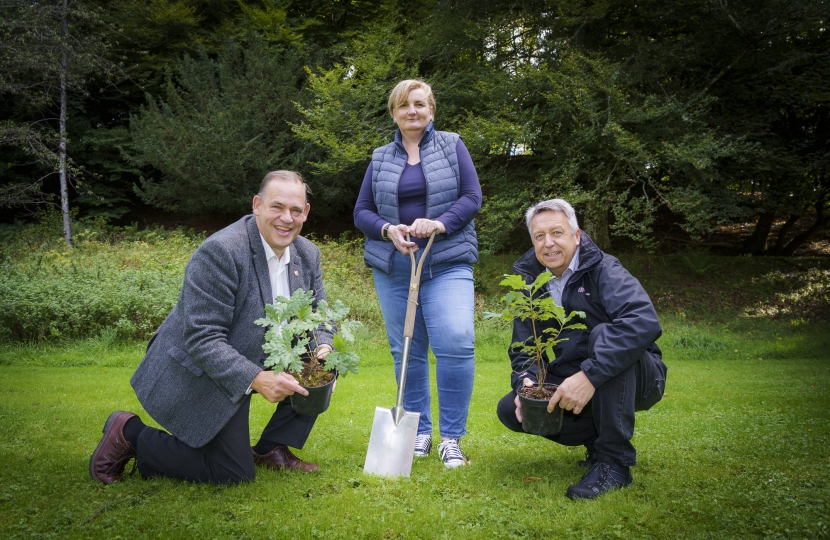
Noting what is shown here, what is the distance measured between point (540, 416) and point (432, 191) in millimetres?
1439

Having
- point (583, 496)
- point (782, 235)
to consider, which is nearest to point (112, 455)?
point (583, 496)

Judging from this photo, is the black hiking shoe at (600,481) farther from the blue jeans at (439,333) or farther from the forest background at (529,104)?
the forest background at (529,104)

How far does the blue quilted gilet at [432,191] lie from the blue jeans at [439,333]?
0.07 meters

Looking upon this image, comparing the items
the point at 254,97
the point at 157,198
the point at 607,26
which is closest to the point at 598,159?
the point at 607,26

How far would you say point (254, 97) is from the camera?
51.1 ft

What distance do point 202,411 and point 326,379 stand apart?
595 millimetres

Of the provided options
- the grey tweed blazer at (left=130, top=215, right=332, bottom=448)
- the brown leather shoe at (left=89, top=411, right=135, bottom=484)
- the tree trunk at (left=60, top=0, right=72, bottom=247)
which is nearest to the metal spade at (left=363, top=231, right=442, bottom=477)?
the grey tweed blazer at (left=130, top=215, right=332, bottom=448)

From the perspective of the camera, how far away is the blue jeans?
141 inches

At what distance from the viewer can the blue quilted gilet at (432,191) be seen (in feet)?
12.1

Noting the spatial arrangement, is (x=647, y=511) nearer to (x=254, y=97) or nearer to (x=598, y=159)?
(x=598, y=159)

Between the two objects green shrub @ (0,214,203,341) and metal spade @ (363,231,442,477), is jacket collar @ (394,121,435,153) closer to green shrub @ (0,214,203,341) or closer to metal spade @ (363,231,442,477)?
metal spade @ (363,231,442,477)

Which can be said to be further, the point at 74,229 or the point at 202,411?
the point at 74,229

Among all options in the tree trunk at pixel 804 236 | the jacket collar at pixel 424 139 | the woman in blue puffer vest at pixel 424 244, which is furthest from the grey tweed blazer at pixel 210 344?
the tree trunk at pixel 804 236

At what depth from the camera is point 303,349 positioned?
9.75 feet
